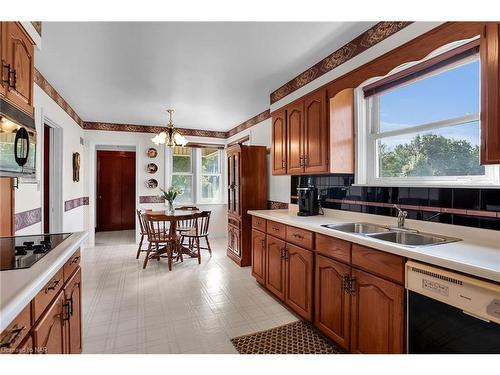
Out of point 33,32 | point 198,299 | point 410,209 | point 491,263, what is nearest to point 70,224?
point 198,299

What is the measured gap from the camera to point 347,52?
2293 millimetres

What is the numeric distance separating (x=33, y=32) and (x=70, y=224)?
312 centimetres

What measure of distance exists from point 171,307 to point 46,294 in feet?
5.22

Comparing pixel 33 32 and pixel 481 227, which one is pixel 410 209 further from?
pixel 33 32

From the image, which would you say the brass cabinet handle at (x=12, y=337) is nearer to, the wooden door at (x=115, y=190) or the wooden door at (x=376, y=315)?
the wooden door at (x=376, y=315)

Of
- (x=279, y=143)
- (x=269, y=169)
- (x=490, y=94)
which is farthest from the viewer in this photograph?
(x=269, y=169)

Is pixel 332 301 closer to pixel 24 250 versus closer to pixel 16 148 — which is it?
pixel 24 250

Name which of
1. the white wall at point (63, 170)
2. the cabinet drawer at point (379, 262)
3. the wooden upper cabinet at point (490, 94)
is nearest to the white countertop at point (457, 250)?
the cabinet drawer at point (379, 262)

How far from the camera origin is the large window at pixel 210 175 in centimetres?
583

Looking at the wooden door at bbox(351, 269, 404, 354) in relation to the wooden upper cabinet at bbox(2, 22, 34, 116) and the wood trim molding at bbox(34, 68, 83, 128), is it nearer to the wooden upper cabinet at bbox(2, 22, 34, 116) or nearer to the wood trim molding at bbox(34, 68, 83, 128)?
the wooden upper cabinet at bbox(2, 22, 34, 116)

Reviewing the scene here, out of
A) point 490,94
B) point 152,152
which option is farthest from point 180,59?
point 152,152
